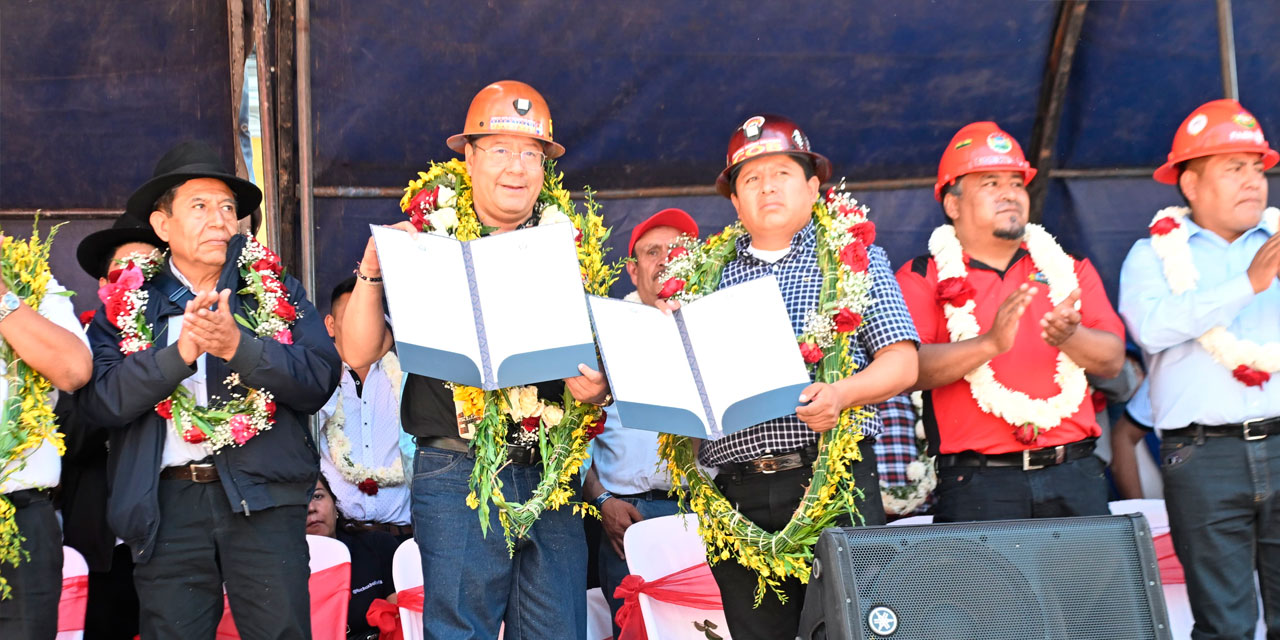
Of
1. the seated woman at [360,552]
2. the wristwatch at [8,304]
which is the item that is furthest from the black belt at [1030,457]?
the wristwatch at [8,304]

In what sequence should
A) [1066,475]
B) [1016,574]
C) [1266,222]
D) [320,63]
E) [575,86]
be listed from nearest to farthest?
[1016,574] < [1066,475] < [1266,222] < [320,63] < [575,86]

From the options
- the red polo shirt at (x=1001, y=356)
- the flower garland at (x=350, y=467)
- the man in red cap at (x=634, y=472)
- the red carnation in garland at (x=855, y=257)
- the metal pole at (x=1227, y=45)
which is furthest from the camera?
the flower garland at (x=350, y=467)

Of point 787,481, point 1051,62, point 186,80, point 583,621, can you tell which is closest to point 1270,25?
point 1051,62

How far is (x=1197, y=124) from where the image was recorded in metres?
4.23

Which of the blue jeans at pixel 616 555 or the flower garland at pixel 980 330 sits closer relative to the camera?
the flower garland at pixel 980 330

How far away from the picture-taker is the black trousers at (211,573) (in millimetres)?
3453

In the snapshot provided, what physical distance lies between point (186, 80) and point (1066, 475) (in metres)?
3.92

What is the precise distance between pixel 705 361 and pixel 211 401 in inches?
63.7

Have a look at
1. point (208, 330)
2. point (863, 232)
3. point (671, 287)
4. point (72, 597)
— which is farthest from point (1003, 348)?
point (72, 597)

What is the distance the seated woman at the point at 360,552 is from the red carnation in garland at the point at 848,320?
8.43 feet

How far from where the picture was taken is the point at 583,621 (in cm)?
341

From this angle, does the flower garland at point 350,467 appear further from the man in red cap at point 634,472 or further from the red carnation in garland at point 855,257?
the red carnation in garland at point 855,257

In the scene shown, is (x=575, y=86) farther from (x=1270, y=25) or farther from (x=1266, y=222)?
(x=1270, y=25)

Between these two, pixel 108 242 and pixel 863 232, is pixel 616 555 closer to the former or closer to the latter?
pixel 863 232
